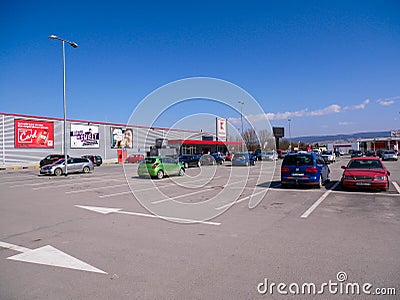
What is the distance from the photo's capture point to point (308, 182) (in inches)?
488

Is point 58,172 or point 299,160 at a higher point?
point 299,160

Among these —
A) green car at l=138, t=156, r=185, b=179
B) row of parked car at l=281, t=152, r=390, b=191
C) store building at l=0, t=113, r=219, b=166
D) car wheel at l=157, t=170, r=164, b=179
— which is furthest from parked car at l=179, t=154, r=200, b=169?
row of parked car at l=281, t=152, r=390, b=191

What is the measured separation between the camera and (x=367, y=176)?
11.3 metres

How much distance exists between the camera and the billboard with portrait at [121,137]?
4900cm

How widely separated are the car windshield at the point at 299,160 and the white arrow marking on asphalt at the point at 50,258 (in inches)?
401

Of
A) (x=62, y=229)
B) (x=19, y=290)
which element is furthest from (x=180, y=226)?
(x=19, y=290)

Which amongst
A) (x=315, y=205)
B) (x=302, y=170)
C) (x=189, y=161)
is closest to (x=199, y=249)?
(x=315, y=205)

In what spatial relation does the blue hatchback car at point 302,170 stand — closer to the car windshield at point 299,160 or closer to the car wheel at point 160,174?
the car windshield at point 299,160

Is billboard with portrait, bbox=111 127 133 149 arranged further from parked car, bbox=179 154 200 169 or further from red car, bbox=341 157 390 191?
red car, bbox=341 157 390 191

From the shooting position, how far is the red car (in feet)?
36.6

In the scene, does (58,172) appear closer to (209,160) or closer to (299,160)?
(209,160)

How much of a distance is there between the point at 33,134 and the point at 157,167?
27.3 meters

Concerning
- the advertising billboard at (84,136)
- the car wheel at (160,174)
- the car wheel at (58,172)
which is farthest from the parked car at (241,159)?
the advertising billboard at (84,136)

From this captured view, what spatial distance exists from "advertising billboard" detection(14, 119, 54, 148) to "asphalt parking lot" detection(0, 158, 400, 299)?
31488 mm
